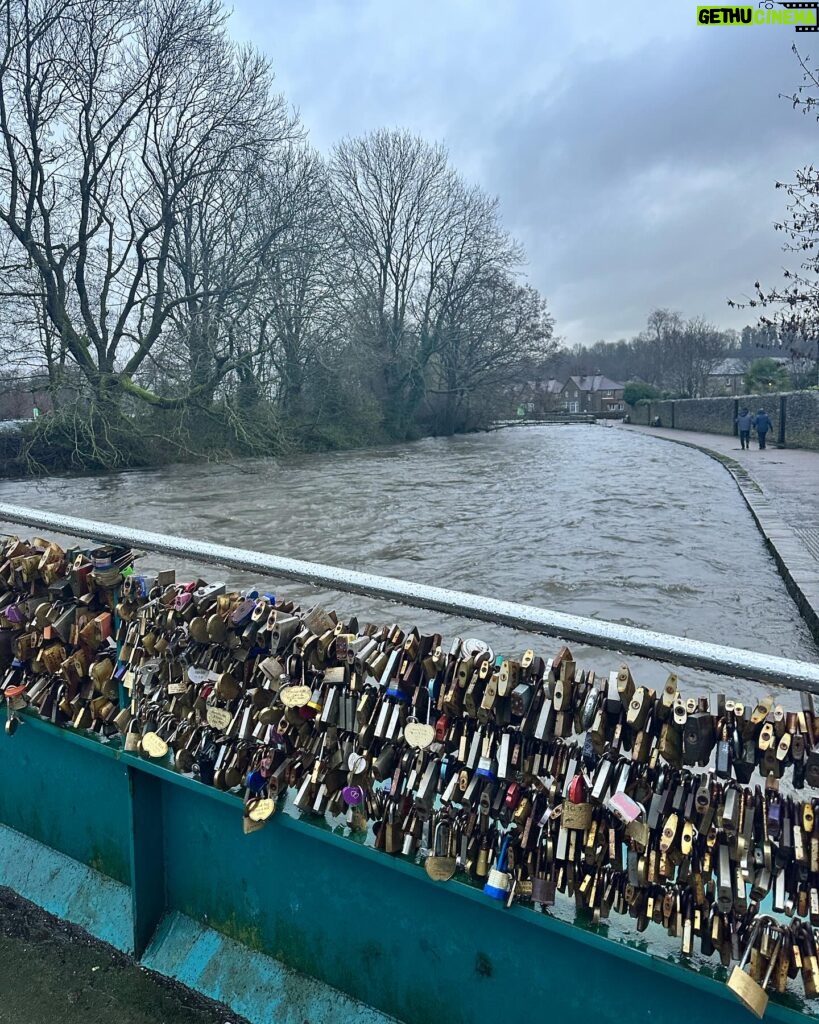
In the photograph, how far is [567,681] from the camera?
171 cm

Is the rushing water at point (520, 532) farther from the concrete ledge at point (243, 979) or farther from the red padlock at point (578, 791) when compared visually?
the concrete ledge at point (243, 979)

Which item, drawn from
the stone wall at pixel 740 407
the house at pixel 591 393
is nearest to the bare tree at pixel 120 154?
the stone wall at pixel 740 407

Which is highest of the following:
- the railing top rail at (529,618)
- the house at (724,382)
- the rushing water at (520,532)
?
the house at (724,382)

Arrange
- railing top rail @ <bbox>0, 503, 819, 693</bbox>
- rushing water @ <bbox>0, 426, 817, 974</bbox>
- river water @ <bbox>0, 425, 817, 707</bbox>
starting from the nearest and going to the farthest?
railing top rail @ <bbox>0, 503, 819, 693</bbox>, rushing water @ <bbox>0, 426, 817, 974</bbox>, river water @ <bbox>0, 425, 817, 707</bbox>

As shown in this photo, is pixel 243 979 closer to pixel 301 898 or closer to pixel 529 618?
pixel 301 898

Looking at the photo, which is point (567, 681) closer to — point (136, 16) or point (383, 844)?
point (383, 844)

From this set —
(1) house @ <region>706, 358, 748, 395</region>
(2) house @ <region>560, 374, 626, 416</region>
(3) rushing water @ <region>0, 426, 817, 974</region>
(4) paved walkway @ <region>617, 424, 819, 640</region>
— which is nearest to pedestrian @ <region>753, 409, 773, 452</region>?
(4) paved walkway @ <region>617, 424, 819, 640</region>

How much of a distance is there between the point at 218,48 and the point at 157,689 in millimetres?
26656

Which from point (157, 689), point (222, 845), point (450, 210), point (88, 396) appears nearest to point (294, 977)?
point (222, 845)

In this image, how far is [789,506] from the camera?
41.8ft

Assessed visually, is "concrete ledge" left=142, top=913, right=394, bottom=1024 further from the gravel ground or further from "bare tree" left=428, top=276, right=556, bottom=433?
"bare tree" left=428, top=276, right=556, bottom=433

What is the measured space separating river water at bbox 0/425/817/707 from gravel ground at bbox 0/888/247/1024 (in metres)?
3.99

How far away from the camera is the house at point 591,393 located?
11719 centimetres

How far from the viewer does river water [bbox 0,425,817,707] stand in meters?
7.28
